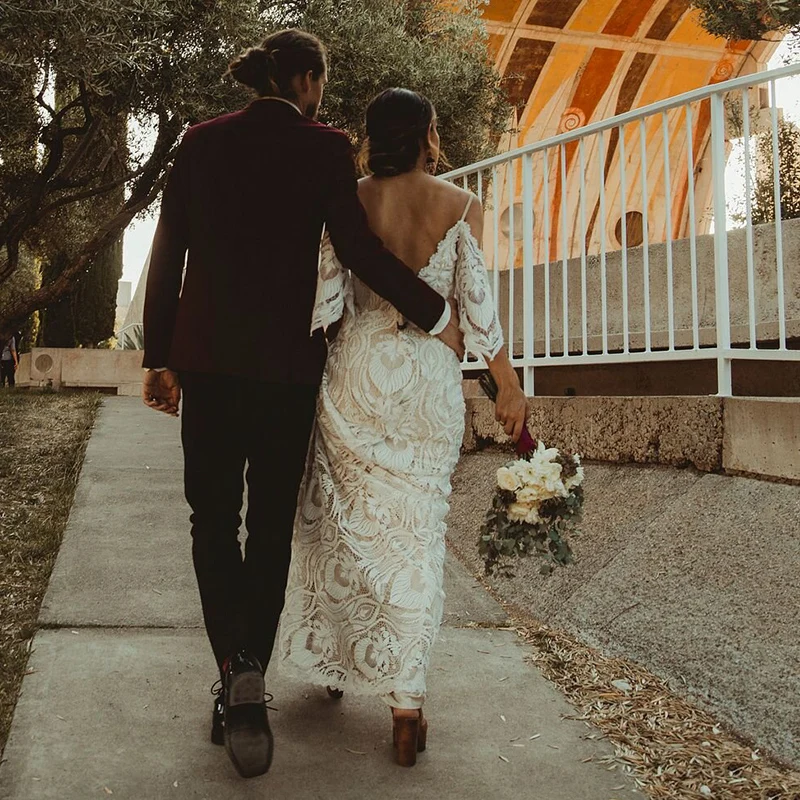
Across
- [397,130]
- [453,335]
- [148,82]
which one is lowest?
[453,335]

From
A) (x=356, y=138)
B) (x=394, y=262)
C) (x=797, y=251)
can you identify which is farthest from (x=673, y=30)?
(x=394, y=262)

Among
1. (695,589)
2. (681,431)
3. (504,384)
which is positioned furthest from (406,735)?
(681,431)

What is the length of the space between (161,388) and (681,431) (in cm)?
225

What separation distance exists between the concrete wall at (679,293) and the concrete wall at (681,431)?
0.75 metres

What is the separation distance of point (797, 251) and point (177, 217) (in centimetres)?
334

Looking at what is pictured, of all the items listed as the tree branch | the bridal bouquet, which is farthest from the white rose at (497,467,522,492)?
the tree branch

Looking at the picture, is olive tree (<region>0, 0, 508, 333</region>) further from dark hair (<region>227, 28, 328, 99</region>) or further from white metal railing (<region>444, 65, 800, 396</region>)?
dark hair (<region>227, 28, 328, 99</region>)

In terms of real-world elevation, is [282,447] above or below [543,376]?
below

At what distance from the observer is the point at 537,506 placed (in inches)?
91.7

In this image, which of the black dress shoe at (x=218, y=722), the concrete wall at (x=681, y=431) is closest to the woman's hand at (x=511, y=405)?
the black dress shoe at (x=218, y=722)

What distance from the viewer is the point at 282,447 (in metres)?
2.23

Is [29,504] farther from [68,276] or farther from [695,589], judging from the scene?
[68,276]

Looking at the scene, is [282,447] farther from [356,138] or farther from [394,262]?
[356,138]

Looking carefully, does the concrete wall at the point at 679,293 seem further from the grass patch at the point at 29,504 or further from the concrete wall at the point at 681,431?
the grass patch at the point at 29,504
